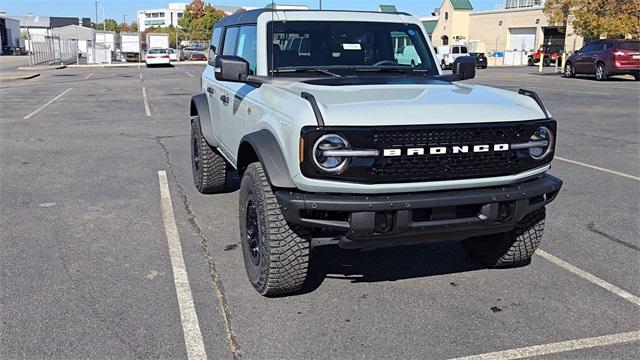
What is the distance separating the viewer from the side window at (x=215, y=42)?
657cm

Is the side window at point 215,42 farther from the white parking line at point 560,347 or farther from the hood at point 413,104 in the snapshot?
the white parking line at point 560,347

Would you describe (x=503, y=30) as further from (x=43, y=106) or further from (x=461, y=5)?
(x=43, y=106)

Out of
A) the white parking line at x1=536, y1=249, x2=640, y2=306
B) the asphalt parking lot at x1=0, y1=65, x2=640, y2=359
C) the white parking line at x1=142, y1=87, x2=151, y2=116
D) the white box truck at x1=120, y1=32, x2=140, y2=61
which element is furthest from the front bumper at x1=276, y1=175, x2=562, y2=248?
the white box truck at x1=120, y1=32, x2=140, y2=61

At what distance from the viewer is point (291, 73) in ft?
15.3

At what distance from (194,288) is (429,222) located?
1.77 meters

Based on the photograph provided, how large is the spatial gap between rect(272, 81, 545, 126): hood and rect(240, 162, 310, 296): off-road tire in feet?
2.34

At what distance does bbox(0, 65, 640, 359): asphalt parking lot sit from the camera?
3.39m

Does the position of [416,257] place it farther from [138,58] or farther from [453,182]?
[138,58]

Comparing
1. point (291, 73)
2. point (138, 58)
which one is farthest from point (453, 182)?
point (138, 58)

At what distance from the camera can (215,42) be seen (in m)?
6.73

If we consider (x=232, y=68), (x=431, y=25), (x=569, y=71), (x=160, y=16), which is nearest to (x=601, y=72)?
(x=569, y=71)

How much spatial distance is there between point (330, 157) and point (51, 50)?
4903cm

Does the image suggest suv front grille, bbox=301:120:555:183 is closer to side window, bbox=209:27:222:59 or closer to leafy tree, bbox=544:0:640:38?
side window, bbox=209:27:222:59

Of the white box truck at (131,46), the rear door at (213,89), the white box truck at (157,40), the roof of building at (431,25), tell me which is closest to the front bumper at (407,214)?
the rear door at (213,89)
